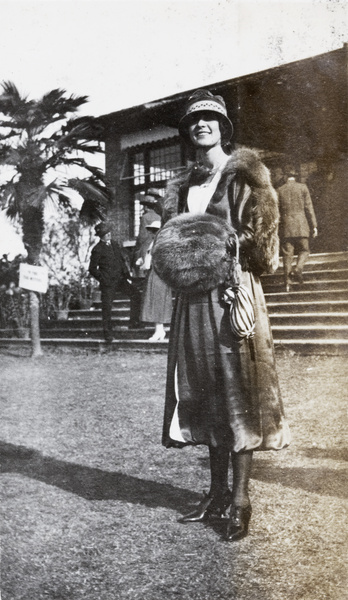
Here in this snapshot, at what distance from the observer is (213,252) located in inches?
110

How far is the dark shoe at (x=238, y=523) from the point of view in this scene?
2.73m

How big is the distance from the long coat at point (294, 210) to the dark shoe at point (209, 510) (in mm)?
Result: 6756

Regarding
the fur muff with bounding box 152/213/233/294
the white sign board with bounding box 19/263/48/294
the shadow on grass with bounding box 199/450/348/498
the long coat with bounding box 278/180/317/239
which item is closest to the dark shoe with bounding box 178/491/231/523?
the shadow on grass with bounding box 199/450/348/498

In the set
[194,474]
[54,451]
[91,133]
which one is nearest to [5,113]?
[91,133]

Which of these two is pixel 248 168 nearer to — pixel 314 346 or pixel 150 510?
pixel 150 510

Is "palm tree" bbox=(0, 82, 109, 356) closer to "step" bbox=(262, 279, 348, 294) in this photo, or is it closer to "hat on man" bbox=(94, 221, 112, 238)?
"hat on man" bbox=(94, 221, 112, 238)

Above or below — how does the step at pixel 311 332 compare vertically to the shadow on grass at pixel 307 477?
above

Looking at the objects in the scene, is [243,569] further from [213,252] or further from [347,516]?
[213,252]

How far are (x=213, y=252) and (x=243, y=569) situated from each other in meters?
1.23

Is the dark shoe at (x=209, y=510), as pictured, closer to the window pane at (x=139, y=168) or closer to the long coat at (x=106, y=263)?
the long coat at (x=106, y=263)

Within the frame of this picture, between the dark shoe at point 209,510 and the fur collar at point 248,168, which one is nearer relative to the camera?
the fur collar at point 248,168

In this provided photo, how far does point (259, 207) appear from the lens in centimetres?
285

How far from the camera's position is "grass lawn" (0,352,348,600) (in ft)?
7.61

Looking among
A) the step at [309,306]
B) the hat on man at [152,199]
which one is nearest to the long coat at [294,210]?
the step at [309,306]
